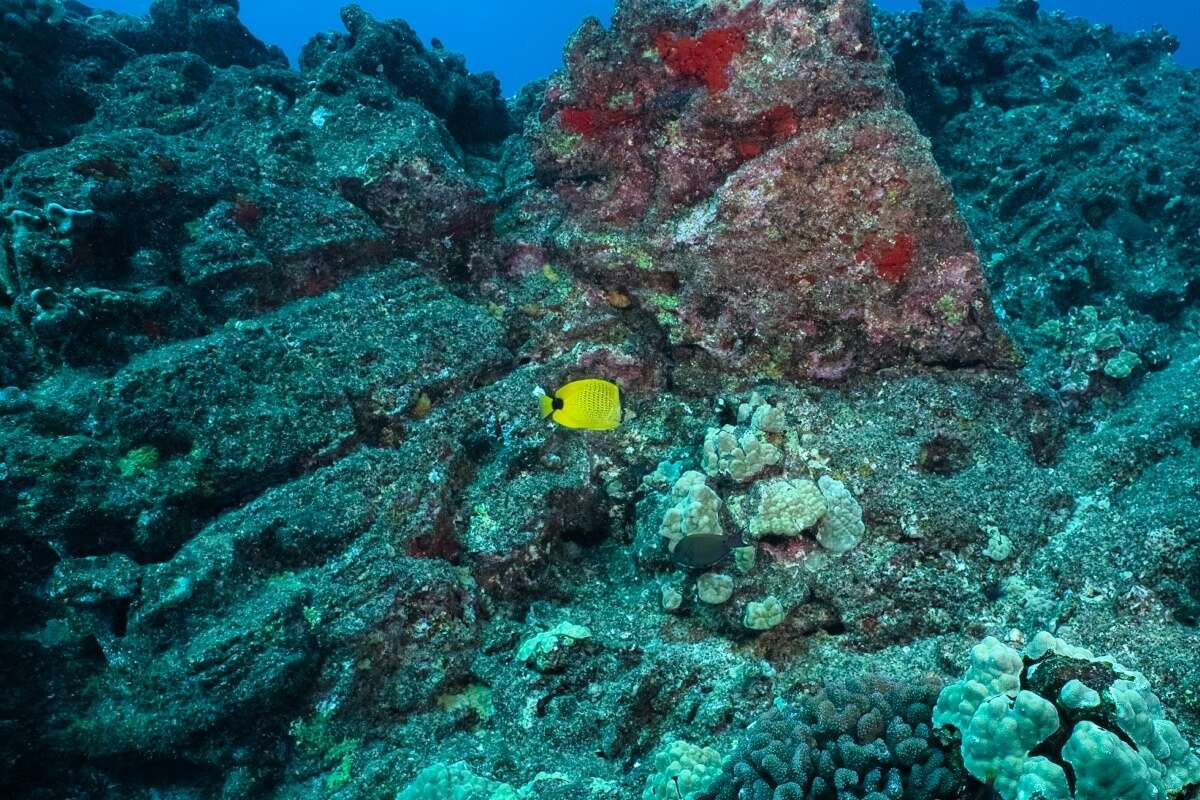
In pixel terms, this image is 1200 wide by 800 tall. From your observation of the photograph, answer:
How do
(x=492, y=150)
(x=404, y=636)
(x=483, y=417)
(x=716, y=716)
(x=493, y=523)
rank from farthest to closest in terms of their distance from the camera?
1. (x=492, y=150)
2. (x=483, y=417)
3. (x=493, y=523)
4. (x=404, y=636)
5. (x=716, y=716)

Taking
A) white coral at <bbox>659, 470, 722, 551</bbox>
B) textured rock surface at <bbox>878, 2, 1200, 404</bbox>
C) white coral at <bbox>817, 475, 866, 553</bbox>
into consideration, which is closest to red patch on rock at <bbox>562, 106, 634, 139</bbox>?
white coral at <bbox>659, 470, 722, 551</bbox>

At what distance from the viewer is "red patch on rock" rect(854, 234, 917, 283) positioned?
4.17 meters

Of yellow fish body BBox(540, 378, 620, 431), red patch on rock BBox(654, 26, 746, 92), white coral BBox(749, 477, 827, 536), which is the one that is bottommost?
white coral BBox(749, 477, 827, 536)

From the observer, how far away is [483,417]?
444cm

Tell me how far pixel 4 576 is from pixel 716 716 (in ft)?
11.8

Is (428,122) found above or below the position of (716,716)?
above

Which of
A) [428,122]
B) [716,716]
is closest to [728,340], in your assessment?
[716,716]

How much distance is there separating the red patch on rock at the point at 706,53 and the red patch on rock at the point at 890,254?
1.52 m

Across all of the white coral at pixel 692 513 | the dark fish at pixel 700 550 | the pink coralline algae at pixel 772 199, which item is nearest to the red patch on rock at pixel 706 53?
the pink coralline algae at pixel 772 199

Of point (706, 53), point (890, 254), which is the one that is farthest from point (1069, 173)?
point (706, 53)

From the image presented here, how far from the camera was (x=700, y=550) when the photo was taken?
3383 mm

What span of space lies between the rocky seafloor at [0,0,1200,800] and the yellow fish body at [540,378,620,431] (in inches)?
30.0

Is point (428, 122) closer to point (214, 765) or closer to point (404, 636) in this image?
point (404, 636)

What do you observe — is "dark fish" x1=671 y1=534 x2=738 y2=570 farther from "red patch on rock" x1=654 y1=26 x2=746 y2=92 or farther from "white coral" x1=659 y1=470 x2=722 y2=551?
"red patch on rock" x1=654 y1=26 x2=746 y2=92
